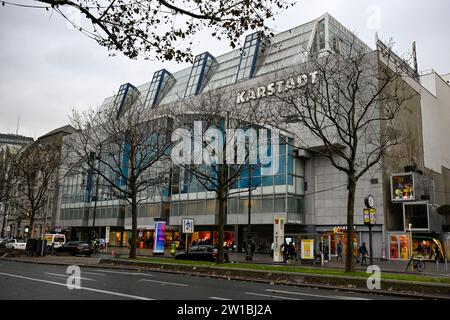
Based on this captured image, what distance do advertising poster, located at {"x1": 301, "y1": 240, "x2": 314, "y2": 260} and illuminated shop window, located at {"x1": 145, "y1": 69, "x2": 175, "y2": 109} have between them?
1897 inches

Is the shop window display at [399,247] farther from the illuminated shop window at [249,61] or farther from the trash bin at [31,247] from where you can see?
the trash bin at [31,247]

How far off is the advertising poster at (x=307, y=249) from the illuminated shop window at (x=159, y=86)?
4818cm

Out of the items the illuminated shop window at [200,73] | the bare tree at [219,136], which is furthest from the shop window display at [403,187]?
the illuminated shop window at [200,73]

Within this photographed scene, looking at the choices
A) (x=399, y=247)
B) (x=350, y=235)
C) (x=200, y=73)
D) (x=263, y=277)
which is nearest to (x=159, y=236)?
(x=263, y=277)

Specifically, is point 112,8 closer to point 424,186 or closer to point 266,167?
point 266,167

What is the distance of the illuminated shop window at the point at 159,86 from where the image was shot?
241 feet

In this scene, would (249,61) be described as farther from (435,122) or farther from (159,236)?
(159,236)

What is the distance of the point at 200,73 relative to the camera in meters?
66.2

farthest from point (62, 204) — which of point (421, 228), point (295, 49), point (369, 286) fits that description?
point (369, 286)

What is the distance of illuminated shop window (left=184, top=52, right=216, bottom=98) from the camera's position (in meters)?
65.1

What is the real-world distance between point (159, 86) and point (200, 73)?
11.2m

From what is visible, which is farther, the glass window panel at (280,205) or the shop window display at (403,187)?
the glass window panel at (280,205)

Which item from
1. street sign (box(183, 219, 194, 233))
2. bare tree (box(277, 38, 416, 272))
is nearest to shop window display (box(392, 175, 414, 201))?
bare tree (box(277, 38, 416, 272))

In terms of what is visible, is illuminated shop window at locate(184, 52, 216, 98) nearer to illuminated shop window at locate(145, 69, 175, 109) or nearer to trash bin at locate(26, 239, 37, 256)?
illuminated shop window at locate(145, 69, 175, 109)
